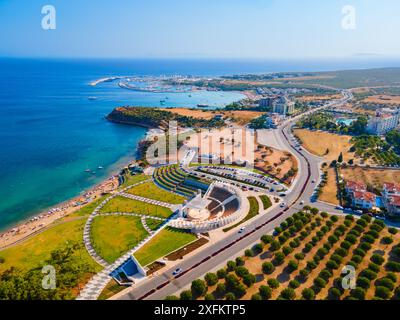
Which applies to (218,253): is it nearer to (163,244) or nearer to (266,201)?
(163,244)

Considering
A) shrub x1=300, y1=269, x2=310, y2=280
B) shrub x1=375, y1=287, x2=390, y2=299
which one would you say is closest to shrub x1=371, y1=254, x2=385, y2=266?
shrub x1=375, y1=287, x2=390, y2=299

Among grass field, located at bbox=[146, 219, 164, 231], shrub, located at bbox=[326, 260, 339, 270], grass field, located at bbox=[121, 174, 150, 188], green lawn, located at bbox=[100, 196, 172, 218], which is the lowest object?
shrub, located at bbox=[326, 260, 339, 270]

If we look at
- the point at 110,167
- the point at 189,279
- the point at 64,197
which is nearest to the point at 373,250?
the point at 189,279

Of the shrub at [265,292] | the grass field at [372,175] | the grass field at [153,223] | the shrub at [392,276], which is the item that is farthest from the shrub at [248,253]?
the grass field at [372,175]

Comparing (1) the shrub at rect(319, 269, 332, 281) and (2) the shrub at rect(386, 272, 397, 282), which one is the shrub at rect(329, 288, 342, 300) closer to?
(1) the shrub at rect(319, 269, 332, 281)

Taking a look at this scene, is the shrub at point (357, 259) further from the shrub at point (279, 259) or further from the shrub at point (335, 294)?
the shrub at point (279, 259)

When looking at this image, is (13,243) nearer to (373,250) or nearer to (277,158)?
(373,250)
